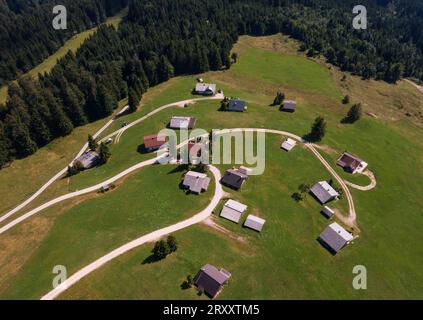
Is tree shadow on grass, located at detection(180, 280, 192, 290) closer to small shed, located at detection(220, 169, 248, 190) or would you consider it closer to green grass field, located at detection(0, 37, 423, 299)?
→ green grass field, located at detection(0, 37, 423, 299)

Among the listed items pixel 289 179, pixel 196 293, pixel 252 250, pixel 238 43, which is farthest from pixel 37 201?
pixel 238 43

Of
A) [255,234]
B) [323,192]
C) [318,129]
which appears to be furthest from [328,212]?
[318,129]

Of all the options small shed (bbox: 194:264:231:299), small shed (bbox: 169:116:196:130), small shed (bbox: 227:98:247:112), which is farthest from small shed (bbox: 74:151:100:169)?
small shed (bbox: 194:264:231:299)

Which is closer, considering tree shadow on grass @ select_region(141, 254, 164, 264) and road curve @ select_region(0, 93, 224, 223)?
tree shadow on grass @ select_region(141, 254, 164, 264)

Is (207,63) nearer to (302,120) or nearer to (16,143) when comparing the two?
(302,120)

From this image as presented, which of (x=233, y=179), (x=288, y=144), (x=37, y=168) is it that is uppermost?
(x=37, y=168)

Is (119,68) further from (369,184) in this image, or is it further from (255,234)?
(369,184)
